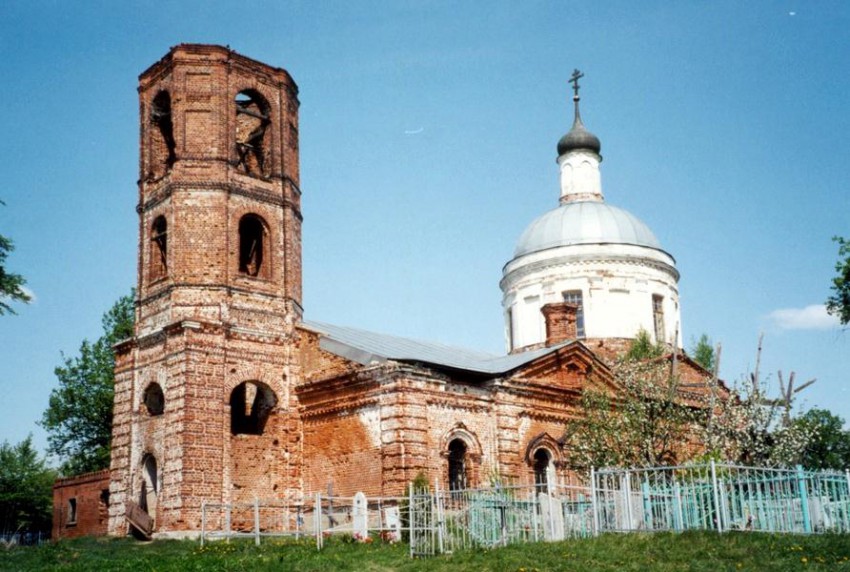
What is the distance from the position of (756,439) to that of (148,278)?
14.0 metres

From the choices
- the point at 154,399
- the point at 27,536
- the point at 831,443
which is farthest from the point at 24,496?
the point at 831,443

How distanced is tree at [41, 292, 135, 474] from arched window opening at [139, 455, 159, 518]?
13503mm

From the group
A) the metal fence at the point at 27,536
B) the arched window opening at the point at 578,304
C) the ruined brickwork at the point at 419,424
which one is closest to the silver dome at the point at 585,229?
the arched window opening at the point at 578,304

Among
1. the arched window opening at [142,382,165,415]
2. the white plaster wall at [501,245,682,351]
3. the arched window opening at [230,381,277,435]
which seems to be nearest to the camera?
the arched window opening at [142,382,165,415]

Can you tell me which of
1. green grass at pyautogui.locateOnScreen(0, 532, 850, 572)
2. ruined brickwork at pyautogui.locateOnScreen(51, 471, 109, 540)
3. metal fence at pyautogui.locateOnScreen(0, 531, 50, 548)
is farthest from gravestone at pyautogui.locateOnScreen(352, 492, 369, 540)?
metal fence at pyautogui.locateOnScreen(0, 531, 50, 548)

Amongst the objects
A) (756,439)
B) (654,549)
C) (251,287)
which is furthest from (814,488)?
(251,287)

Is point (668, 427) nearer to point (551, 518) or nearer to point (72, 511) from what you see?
point (551, 518)

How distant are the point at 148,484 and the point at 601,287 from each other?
14.6m

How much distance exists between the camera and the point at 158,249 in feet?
76.0

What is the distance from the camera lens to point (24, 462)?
127 feet

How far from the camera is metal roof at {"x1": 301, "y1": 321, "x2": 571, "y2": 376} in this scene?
70.4 ft

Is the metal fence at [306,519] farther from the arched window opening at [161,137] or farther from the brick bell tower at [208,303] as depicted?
the arched window opening at [161,137]

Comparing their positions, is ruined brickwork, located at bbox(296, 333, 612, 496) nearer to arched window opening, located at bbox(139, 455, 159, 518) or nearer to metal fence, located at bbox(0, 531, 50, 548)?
arched window opening, located at bbox(139, 455, 159, 518)

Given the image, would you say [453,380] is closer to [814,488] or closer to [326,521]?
[326,521]
